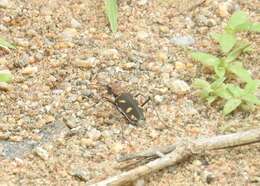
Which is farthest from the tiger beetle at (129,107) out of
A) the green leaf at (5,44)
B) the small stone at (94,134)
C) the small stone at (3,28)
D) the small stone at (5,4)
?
the small stone at (5,4)

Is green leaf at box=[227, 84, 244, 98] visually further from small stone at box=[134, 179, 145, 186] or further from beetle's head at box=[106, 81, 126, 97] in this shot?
small stone at box=[134, 179, 145, 186]

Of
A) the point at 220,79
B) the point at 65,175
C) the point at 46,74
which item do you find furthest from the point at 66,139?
the point at 220,79

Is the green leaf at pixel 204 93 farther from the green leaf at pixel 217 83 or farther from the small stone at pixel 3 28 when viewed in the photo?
the small stone at pixel 3 28

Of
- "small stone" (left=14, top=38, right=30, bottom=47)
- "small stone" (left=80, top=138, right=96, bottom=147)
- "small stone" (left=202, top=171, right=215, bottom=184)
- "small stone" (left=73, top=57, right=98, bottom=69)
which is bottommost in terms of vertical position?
"small stone" (left=202, top=171, right=215, bottom=184)

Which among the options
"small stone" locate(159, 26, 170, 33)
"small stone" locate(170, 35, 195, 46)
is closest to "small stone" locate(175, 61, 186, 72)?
"small stone" locate(170, 35, 195, 46)

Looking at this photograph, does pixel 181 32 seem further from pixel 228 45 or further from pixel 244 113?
pixel 244 113

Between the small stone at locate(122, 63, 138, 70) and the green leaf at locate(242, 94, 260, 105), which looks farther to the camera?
the small stone at locate(122, 63, 138, 70)
